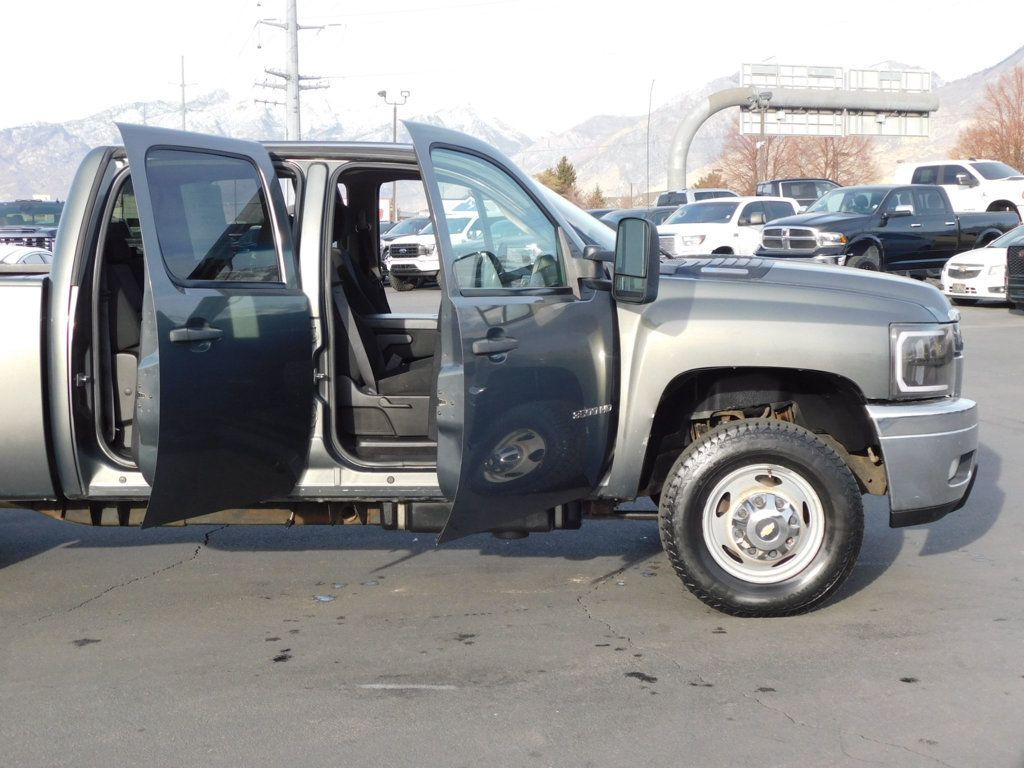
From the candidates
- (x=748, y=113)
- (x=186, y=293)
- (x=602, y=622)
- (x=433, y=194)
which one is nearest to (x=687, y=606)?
(x=602, y=622)

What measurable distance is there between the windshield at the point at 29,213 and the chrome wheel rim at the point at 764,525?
32081mm

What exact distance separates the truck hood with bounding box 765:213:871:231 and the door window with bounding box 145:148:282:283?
17.8 metres

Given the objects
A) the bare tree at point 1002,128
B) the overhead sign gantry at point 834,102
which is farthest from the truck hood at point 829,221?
the bare tree at point 1002,128

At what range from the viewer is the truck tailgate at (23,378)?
4988mm

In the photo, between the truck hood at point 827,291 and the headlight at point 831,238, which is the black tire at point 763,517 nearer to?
the truck hood at point 827,291

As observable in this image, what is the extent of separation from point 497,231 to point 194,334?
128 cm

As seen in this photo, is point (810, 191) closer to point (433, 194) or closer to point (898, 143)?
point (433, 194)

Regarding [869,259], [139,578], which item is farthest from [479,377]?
[869,259]

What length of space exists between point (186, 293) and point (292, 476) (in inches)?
35.9

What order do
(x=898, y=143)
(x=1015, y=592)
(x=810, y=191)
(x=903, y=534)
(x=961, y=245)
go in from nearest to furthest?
(x=1015, y=592)
(x=903, y=534)
(x=961, y=245)
(x=810, y=191)
(x=898, y=143)

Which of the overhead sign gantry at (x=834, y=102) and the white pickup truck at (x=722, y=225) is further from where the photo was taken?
the overhead sign gantry at (x=834, y=102)

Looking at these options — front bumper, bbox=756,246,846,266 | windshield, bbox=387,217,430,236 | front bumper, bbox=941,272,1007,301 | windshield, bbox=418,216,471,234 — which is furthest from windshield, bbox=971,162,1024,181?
windshield, bbox=418,216,471,234

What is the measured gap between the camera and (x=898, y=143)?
17688cm

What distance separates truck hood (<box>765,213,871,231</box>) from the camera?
21.7 meters
